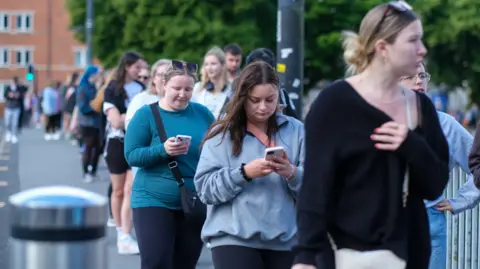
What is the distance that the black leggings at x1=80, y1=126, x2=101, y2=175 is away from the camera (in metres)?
17.0

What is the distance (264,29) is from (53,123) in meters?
7.38

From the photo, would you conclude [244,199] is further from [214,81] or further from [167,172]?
[214,81]

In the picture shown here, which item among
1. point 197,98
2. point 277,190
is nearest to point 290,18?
point 197,98

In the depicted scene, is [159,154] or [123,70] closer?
[159,154]

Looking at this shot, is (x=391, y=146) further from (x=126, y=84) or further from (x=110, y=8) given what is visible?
(x=110, y=8)

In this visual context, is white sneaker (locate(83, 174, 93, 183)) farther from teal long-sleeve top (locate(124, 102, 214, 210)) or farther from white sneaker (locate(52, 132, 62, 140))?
white sneaker (locate(52, 132, 62, 140))

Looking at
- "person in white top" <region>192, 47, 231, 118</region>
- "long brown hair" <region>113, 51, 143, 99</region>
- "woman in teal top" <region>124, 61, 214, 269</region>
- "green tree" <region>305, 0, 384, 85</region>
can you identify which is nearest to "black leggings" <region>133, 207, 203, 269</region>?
"woman in teal top" <region>124, 61, 214, 269</region>

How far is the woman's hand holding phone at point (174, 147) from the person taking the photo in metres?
6.98

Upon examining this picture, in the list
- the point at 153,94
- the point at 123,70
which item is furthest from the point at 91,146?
the point at 153,94

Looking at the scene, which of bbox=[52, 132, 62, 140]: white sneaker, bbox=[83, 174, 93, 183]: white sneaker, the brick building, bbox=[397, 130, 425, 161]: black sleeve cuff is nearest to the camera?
bbox=[397, 130, 425, 161]: black sleeve cuff

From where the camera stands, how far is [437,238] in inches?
243

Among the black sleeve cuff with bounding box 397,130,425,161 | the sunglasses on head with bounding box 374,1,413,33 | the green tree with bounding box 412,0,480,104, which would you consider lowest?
the black sleeve cuff with bounding box 397,130,425,161

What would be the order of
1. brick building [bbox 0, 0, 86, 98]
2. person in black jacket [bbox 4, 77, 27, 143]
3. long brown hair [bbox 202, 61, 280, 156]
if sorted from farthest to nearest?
brick building [bbox 0, 0, 86, 98] < person in black jacket [bbox 4, 77, 27, 143] < long brown hair [bbox 202, 61, 280, 156]

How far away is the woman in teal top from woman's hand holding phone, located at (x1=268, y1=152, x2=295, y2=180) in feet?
4.89
